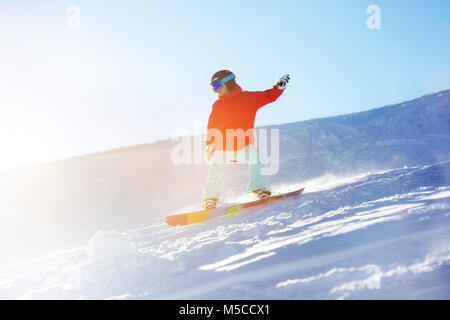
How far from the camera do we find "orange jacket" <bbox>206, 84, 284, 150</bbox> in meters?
4.05

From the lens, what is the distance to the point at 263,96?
4.18 meters

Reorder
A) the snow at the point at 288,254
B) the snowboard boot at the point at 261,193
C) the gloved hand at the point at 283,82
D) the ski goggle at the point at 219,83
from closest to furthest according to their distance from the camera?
the snow at the point at 288,254
the snowboard boot at the point at 261,193
the ski goggle at the point at 219,83
the gloved hand at the point at 283,82

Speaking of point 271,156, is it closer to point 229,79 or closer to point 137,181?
point 137,181

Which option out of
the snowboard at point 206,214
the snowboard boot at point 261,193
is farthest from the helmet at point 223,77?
the snowboard at point 206,214

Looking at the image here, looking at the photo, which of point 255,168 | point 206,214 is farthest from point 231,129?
point 206,214

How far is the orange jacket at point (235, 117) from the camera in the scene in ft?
13.3

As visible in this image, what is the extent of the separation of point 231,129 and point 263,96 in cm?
58

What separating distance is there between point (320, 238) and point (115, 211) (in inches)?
181

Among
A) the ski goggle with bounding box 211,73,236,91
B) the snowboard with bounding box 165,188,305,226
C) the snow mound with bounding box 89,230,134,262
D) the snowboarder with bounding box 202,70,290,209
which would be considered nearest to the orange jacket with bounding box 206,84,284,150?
the snowboarder with bounding box 202,70,290,209

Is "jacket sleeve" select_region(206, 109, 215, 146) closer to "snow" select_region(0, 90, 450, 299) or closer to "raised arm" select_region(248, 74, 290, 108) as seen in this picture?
"raised arm" select_region(248, 74, 290, 108)

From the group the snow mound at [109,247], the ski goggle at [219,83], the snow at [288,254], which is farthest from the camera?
the ski goggle at [219,83]

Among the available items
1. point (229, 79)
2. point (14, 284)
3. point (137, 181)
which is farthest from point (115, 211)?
point (14, 284)

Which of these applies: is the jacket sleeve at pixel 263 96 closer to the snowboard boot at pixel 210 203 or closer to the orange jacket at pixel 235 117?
the orange jacket at pixel 235 117

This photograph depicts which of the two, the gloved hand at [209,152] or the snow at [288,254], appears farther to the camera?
the gloved hand at [209,152]
